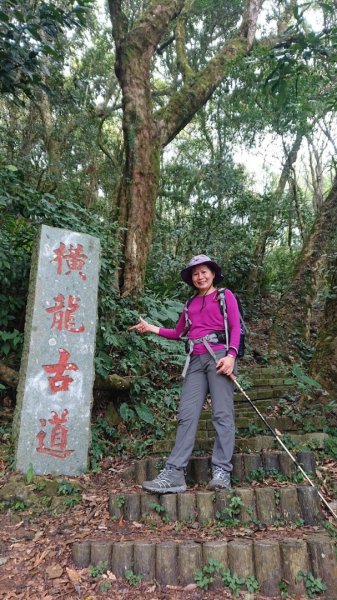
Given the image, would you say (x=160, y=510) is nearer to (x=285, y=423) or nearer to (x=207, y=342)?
(x=207, y=342)

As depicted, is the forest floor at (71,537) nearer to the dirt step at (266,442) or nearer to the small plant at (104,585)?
the small plant at (104,585)

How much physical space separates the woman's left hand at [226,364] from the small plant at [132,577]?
4.71 ft

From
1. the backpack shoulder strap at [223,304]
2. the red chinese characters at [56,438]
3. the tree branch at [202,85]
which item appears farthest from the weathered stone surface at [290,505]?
the tree branch at [202,85]

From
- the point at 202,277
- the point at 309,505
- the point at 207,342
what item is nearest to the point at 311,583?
the point at 309,505

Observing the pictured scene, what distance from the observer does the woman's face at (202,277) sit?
362cm

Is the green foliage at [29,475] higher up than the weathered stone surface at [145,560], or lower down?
higher up

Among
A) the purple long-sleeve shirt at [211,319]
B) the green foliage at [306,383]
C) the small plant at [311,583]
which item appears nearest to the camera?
the small plant at [311,583]

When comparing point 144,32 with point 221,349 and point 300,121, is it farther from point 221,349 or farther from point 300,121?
point 221,349

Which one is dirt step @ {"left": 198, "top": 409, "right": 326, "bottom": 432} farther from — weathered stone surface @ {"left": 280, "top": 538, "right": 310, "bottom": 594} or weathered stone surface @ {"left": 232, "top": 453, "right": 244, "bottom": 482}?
weathered stone surface @ {"left": 280, "top": 538, "right": 310, "bottom": 594}

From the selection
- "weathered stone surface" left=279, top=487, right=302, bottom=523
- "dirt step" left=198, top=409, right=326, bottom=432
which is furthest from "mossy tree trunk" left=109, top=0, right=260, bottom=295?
"weathered stone surface" left=279, top=487, right=302, bottom=523

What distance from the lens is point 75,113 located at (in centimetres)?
984

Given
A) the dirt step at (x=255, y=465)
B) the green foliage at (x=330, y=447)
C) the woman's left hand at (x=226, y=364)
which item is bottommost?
the dirt step at (x=255, y=465)

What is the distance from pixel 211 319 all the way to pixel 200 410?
0.72m

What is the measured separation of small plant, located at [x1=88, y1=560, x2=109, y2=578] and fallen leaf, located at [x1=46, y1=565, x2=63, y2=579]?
197 millimetres
